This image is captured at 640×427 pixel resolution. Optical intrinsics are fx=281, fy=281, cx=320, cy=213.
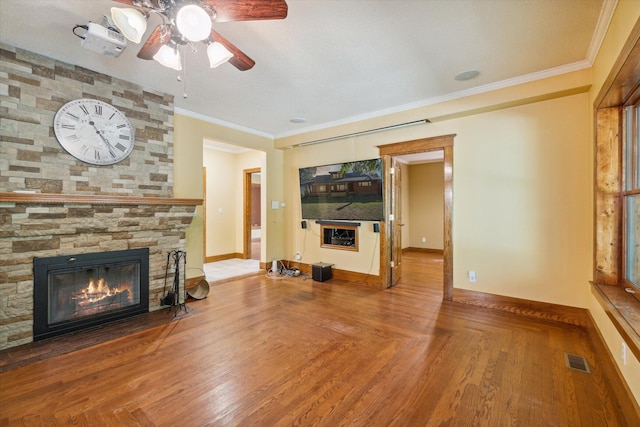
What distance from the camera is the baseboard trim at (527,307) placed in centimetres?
295

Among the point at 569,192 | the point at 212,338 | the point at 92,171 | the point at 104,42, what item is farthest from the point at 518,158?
the point at 92,171

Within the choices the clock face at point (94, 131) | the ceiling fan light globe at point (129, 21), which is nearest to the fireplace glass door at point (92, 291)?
the clock face at point (94, 131)

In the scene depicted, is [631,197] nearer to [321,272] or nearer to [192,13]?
[192,13]

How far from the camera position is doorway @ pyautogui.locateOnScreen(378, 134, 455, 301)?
3.71 meters

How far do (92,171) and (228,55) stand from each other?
7.24 ft

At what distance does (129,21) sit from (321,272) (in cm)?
393

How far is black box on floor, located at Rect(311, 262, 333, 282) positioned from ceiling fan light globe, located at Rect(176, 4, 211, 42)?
3794 mm

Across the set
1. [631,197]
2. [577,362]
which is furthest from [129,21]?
[577,362]

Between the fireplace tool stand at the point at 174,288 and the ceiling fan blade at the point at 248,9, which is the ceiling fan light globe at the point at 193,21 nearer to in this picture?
the ceiling fan blade at the point at 248,9

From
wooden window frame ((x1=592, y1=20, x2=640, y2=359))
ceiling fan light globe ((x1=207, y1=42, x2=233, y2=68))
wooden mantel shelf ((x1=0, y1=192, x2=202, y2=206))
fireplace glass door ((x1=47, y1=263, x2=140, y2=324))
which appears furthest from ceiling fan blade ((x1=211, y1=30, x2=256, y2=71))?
wooden window frame ((x1=592, y1=20, x2=640, y2=359))

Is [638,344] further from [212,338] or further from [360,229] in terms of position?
[360,229]

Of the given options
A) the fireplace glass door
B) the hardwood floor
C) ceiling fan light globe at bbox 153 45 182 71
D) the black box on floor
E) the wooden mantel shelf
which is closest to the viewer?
the hardwood floor

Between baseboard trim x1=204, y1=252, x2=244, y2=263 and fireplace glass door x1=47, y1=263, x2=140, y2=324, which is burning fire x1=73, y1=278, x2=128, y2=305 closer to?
fireplace glass door x1=47, y1=263, x2=140, y2=324

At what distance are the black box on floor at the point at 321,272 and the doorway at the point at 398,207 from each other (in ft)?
3.05
